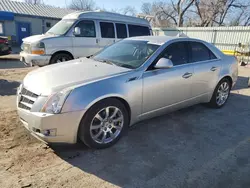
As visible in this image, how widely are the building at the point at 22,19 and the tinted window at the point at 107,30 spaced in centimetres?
1446

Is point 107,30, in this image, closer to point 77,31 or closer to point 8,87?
point 77,31

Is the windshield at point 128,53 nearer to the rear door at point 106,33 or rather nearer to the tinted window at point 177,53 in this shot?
the tinted window at point 177,53

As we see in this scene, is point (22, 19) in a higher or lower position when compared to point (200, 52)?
higher

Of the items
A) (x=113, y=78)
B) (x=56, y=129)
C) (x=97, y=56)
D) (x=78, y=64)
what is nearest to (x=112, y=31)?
(x=97, y=56)

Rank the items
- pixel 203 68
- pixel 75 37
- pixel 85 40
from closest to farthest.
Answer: pixel 203 68, pixel 75 37, pixel 85 40

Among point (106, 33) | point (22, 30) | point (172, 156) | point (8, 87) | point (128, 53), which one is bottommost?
point (172, 156)

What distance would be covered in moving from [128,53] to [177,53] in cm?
92

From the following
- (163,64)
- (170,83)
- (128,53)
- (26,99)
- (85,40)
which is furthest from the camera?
(85,40)

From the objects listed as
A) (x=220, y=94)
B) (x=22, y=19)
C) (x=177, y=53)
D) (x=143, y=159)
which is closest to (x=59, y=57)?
(x=177, y=53)

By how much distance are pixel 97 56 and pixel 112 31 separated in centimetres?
440

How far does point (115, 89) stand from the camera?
2.91 metres

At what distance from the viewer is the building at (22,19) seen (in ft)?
63.1

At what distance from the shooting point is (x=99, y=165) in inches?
107

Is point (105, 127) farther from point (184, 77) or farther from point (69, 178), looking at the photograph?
point (184, 77)
